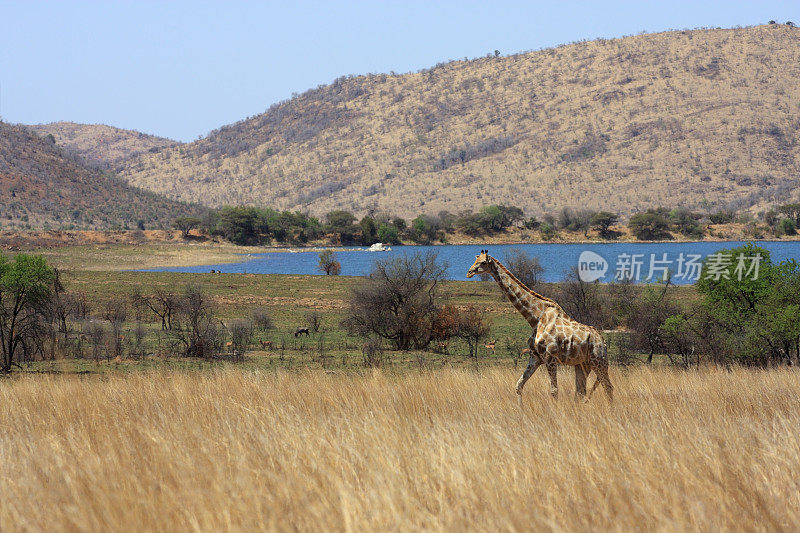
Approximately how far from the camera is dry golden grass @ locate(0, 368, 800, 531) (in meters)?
4.18

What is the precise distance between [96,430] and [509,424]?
12.7ft

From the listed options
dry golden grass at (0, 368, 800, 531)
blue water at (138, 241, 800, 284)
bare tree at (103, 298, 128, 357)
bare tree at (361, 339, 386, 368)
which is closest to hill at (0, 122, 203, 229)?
blue water at (138, 241, 800, 284)

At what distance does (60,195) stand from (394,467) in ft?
437

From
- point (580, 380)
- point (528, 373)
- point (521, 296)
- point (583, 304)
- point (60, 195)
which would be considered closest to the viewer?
point (528, 373)

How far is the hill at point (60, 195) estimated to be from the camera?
4493 inches

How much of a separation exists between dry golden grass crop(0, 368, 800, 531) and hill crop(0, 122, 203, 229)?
111m

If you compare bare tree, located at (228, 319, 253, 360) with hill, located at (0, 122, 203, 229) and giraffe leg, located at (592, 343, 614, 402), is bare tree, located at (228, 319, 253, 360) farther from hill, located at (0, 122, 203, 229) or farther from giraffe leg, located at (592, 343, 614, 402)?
hill, located at (0, 122, 203, 229)

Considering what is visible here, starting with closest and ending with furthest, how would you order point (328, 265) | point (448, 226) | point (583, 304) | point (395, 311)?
1. point (395, 311)
2. point (583, 304)
3. point (328, 265)
4. point (448, 226)

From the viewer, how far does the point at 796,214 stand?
124 metres

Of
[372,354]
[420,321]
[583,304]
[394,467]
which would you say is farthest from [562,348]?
[583,304]

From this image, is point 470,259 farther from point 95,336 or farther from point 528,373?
point 528,373

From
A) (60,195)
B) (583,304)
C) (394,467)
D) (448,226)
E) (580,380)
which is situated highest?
(60,195)

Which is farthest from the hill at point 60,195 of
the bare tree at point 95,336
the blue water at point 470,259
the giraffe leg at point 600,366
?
the giraffe leg at point 600,366

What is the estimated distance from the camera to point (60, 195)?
12425cm
